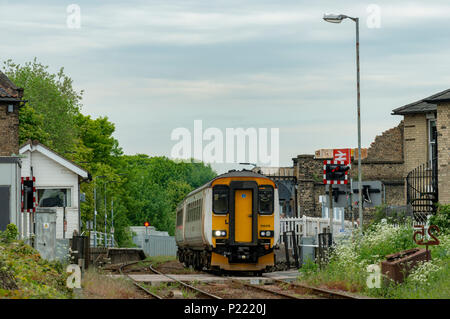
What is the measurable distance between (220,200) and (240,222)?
96 centimetres

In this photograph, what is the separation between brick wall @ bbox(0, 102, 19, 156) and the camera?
42.1 metres

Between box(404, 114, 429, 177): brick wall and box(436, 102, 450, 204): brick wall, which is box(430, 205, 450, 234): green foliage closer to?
box(436, 102, 450, 204): brick wall

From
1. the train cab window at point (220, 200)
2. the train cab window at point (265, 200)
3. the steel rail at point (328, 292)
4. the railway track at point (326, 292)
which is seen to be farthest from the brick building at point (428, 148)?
the steel rail at point (328, 292)

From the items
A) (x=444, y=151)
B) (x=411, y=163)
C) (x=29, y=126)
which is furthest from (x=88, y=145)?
(x=444, y=151)

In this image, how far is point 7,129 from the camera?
42.2 meters

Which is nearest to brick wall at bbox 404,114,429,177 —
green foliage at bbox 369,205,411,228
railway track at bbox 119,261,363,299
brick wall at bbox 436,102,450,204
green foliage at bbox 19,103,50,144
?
brick wall at bbox 436,102,450,204

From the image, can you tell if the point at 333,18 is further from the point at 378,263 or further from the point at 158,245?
the point at 158,245

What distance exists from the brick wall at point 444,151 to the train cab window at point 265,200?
25.6 feet

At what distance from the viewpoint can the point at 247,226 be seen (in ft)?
91.3

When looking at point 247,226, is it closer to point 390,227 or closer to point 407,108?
point 390,227

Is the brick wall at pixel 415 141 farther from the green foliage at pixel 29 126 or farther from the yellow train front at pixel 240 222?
the green foliage at pixel 29 126

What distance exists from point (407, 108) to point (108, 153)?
46.9 metres

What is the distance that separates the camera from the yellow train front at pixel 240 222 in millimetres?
27516

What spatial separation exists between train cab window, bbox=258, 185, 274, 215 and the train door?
300 mm
